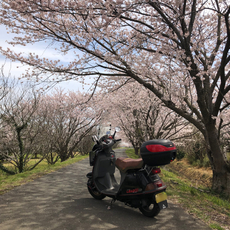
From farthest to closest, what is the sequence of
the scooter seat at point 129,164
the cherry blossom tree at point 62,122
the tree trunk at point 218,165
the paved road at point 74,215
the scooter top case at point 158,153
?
the cherry blossom tree at point 62,122
the tree trunk at point 218,165
the scooter seat at point 129,164
the scooter top case at point 158,153
the paved road at point 74,215

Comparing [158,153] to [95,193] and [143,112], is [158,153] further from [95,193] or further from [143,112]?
[143,112]

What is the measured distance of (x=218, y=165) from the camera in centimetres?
582

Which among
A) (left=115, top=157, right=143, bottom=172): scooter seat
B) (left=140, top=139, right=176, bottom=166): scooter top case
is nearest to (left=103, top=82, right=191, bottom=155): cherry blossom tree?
(left=115, top=157, right=143, bottom=172): scooter seat

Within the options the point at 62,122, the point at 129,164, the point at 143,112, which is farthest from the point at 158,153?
the point at 62,122

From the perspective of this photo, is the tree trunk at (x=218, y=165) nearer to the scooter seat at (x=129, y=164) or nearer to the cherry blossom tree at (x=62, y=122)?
the scooter seat at (x=129, y=164)

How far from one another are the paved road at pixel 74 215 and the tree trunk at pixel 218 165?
8.27ft

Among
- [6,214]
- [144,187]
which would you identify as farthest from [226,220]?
[6,214]

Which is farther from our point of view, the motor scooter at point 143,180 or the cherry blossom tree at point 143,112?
the cherry blossom tree at point 143,112

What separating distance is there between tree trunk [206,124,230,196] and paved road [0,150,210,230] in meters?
2.52

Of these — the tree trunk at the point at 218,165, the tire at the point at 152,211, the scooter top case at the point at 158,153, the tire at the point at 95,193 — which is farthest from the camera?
the tree trunk at the point at 218,165

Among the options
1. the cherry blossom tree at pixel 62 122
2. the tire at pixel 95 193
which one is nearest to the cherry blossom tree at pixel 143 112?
the cherry blossom tree at pixel 62 122

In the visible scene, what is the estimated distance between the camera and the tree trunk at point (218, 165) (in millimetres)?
5578

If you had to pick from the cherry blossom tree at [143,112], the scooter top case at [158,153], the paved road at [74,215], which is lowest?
the paved road at [74,215]

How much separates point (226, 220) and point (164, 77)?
566cm
